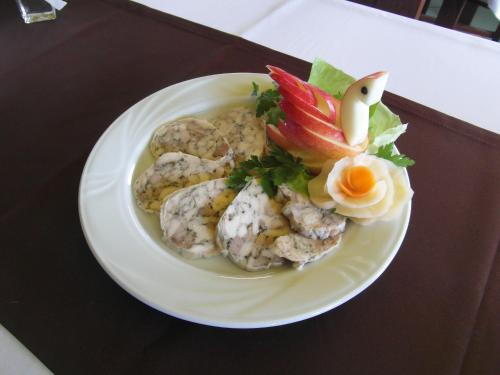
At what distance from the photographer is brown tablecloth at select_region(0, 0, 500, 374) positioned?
0.71 m

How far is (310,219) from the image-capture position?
0.82 m

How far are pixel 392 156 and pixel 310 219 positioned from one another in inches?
11.3

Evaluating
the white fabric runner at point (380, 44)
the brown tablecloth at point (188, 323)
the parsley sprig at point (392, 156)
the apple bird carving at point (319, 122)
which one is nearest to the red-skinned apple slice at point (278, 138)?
the apple bird carving at point (319, 122)

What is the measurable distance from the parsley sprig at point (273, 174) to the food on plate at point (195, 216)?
0.13ft

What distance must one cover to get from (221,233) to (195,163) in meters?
0.25

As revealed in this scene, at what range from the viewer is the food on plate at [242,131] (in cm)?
103

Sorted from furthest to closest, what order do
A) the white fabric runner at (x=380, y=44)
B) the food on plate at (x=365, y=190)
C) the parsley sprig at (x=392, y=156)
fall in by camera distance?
the white fabric runner at (x=380, y=44) < the parsley sprig at (x=392, y=156) < the food on plate at (x=365, y=190)

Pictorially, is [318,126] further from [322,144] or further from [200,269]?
[200,269]

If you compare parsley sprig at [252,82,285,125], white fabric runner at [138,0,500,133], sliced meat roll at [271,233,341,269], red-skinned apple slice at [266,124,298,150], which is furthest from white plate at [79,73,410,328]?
white fabric runner at [138,0,500,133]

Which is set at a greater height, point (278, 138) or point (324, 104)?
point (324, 104)

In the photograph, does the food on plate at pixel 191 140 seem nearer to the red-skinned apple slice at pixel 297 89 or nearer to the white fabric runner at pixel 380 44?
the red-skinned apple slice at pixel 297 89

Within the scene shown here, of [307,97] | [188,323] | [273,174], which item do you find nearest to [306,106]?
[307,97]

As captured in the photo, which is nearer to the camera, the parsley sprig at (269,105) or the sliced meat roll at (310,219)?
the sliced meat roll at (310,219)

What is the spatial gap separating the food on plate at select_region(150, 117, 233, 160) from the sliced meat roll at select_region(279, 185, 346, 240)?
10.1 inches
